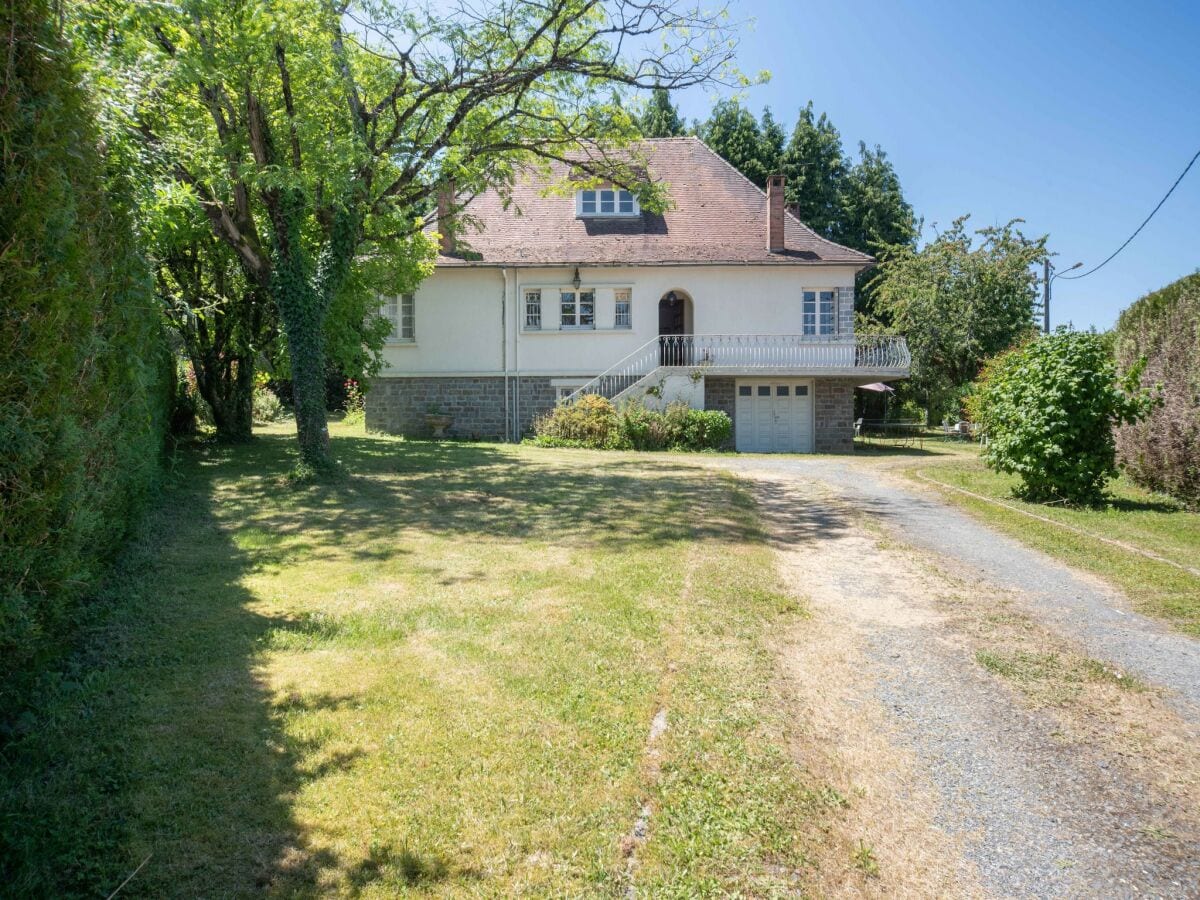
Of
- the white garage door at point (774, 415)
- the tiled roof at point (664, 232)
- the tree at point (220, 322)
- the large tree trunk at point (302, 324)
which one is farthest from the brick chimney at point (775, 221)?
the large tree trunk at point (302, 324)

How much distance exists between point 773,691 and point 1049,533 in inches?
258

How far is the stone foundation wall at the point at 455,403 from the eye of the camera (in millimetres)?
24297

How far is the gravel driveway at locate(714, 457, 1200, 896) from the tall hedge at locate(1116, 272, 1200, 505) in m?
4.96

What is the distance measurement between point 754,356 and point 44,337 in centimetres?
2123

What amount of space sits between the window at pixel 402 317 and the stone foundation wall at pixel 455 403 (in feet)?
4.63

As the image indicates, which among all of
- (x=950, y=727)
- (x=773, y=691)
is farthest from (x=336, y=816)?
(x=950, y=727)

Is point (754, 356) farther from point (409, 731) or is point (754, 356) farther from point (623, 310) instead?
point (409, 731)

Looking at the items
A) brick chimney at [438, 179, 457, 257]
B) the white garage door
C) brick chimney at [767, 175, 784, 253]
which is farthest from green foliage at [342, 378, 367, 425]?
brick chimney at [767, 175, 784, 253]

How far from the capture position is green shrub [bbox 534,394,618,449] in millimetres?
20672

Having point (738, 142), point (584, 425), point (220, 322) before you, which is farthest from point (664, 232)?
point (738, 142)

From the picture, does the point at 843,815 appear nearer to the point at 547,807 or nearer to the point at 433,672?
the point at 547,807

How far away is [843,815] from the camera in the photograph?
3.33 metres

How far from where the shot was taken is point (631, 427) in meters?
20.7

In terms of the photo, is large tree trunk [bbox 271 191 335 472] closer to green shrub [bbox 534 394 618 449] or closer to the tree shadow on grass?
the tree shadow on grass
